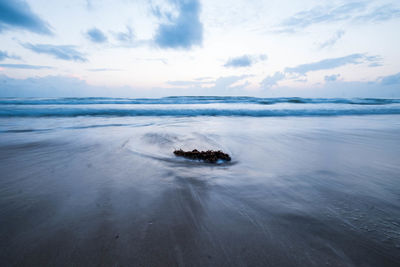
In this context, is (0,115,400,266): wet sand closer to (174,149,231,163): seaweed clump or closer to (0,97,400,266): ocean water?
(0,97,400,266): ocean water

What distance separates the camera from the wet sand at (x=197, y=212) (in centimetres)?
128

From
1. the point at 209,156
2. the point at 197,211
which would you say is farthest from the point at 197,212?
the point at 209,156

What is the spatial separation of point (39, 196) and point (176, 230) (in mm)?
1630

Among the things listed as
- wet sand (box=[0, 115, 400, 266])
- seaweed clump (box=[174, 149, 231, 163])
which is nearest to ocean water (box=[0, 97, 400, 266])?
wet sand (box=[0, 115, 400, 266])

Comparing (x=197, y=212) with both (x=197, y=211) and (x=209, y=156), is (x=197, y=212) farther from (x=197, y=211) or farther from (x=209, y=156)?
(x=209, y=156)

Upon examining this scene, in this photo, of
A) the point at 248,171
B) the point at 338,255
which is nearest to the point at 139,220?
the point at 338,255

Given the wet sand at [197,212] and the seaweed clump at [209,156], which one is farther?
the seaweed clump at [209,156]

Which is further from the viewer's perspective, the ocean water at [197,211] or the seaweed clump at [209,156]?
the seaweed clump at [209,156]

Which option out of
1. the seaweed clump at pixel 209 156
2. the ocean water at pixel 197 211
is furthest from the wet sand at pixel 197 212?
the seaweed clump at pixel 209 156

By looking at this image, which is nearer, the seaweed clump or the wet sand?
the wet sand

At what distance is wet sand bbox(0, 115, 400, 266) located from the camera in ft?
4.20

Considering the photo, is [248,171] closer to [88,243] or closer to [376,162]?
[88,243]

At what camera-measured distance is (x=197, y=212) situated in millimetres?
1770

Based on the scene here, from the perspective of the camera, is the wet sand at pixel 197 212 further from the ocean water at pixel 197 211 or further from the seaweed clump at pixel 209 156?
the seaweed clump at pixel 209 156
